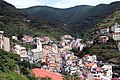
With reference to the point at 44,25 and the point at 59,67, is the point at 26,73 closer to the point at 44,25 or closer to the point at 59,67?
the point at 59,67

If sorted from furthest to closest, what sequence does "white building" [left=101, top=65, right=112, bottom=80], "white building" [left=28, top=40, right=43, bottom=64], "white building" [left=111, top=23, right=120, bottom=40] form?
A: "white building" [left=111, top=23, right=120, bottom=40] < "white building" [left=28, top=40, right=43, bottom=64] < "white building" [left=101, top=65, right=112, bottom=80]

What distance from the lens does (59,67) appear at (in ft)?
180

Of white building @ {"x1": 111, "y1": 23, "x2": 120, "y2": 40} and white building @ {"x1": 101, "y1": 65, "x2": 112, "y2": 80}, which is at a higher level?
white building @ {"x1": 111, "y1": 23, "x2": 120, "y2": 40}

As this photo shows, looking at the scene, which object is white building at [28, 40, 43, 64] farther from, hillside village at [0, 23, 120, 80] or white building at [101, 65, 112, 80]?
white building at [101, 65, 112, 80]

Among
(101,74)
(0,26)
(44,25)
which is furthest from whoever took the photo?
(44,25)

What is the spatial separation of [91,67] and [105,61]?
7.09m

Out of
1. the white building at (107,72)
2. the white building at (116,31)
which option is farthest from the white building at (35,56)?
the white building at (116,31)

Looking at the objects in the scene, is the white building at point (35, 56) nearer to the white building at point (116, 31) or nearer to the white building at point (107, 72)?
the white building at point (107, 72)

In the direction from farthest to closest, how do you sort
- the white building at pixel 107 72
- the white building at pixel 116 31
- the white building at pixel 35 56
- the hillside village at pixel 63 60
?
1. the white building at pixel 116 31
2. the white building at pixel 35 56
3. the white building at pixel 107 72
4. the hillside village at pixel 63 60

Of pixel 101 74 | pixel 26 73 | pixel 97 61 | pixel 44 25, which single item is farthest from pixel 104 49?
pixel 44 25

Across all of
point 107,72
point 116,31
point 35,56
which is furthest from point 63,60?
point 107,72

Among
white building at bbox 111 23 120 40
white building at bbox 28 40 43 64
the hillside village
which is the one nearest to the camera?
the hillside village

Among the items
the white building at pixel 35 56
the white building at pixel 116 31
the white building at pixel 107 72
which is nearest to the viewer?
the white building at pixel 107 72

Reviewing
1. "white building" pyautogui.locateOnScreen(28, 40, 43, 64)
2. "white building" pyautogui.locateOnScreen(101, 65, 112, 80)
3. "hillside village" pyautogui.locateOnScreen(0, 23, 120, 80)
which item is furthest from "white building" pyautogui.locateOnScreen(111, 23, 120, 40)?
"white building" pyautogui.locateOnScreen(101, 65, 112, 80)
